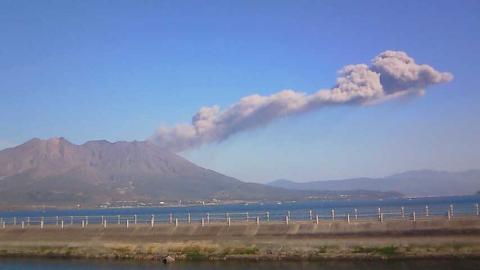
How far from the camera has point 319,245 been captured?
141 feet

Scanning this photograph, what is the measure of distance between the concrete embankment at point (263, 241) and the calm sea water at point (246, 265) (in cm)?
130

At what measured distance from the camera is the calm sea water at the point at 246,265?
36.6 metres

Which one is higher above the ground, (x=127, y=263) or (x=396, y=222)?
(x=396, y=222)

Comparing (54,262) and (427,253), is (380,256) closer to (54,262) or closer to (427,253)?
(427,253)

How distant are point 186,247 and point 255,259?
22.7 ft

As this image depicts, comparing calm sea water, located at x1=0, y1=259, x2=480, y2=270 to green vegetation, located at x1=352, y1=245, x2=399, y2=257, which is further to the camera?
green vegetation, located at x1=352, y1=245, x2=399, y2=257

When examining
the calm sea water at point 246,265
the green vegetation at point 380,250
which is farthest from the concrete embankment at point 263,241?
the calm sea water at point 246,265

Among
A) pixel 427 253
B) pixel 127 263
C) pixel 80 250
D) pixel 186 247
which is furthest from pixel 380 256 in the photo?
pixel 80 250

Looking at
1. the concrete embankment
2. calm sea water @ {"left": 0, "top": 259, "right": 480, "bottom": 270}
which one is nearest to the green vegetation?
the concrete embankment

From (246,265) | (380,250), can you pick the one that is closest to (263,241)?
(246,265)

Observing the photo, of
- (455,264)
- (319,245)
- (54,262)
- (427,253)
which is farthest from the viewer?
(54,262)

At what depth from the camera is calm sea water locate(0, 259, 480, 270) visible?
36.6m

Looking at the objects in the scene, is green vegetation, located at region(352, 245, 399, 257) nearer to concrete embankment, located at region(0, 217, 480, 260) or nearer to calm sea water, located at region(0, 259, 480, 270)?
concrete embankment, located at region(0, 217, 480, 260)

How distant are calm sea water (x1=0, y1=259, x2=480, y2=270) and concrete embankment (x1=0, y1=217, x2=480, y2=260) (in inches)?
51.0
